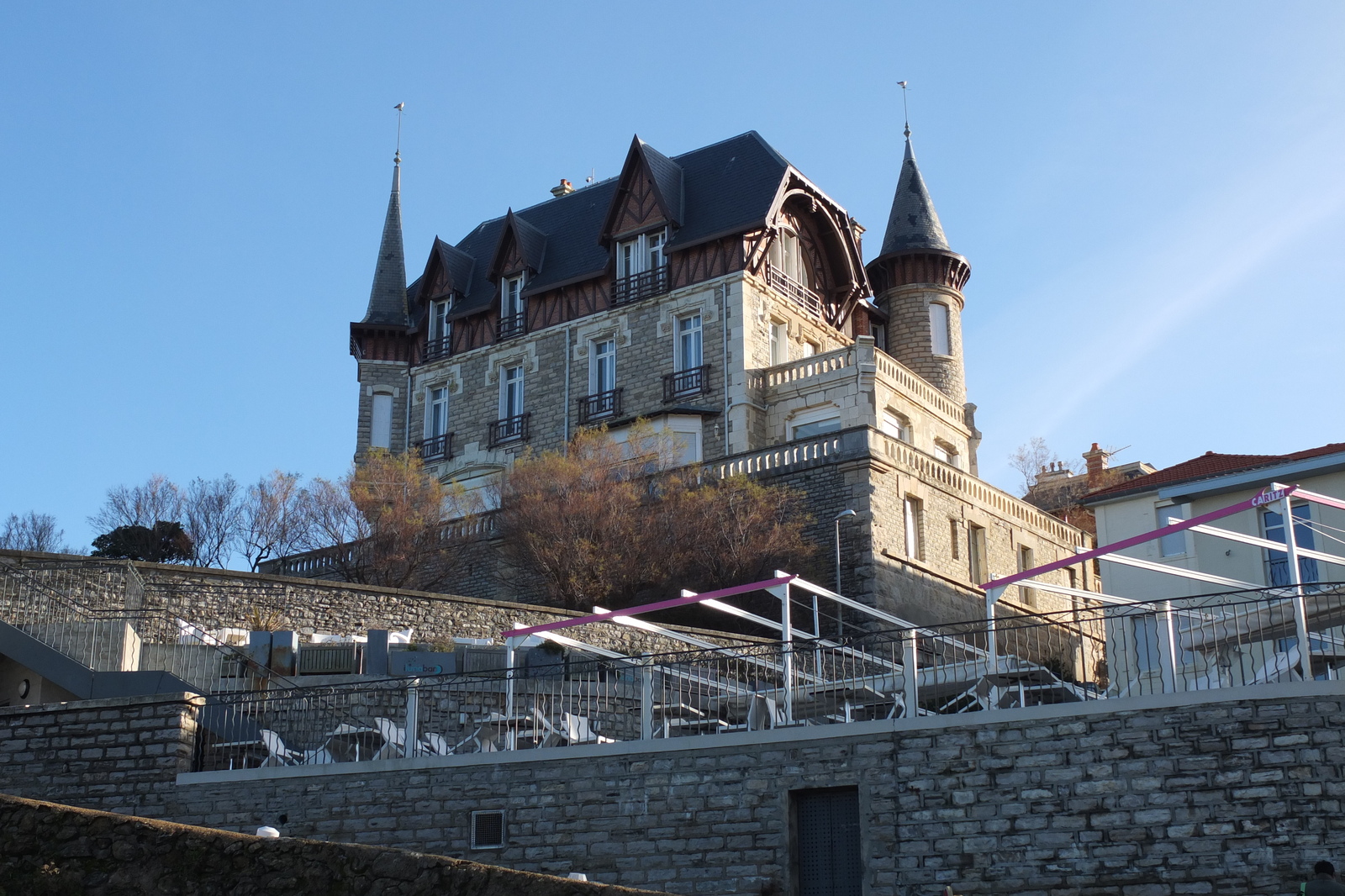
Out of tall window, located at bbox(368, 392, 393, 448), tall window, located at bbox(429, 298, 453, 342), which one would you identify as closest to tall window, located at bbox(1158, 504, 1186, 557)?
tall window, located at bbox(429, 298, 453, 342)

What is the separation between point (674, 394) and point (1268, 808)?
23670 millimetres

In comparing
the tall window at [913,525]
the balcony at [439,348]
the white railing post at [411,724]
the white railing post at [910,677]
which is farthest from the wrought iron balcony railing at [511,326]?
the white railing post at [910,677]

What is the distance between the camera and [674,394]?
112ft

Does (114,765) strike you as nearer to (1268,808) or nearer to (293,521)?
(1268,808)

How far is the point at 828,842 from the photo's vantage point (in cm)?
1270

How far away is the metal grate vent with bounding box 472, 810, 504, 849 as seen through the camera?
13719mm

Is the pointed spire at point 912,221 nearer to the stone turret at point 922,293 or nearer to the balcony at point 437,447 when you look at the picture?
the stone turret at point 922,293

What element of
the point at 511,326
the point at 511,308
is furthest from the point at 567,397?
the point at 511,308

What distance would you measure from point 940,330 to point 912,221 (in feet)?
10.4

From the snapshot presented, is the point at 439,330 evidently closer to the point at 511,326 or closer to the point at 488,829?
the point at 511,326

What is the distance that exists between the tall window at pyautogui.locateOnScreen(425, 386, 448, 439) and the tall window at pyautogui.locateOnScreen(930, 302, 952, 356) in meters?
12.6

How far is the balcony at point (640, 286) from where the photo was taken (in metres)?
35.6

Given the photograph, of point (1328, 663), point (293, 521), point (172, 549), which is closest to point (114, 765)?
point (1328, 663)

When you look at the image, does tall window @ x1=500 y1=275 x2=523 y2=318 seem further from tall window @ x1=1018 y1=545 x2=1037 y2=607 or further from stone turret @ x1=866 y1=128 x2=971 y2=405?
tall window @ x1=1018 y1=545 x2=1037 y2=607
